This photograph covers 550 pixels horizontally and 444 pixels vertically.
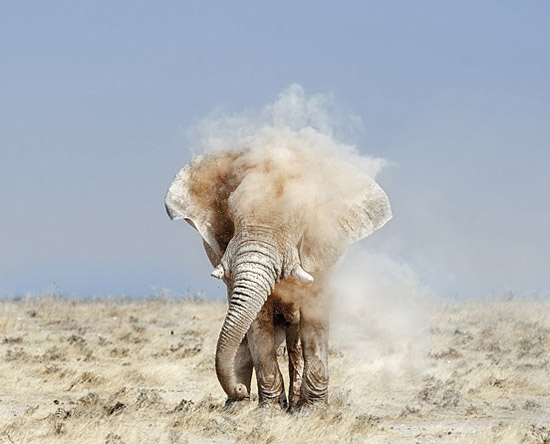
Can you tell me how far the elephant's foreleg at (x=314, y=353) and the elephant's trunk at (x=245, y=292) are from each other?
1.40 metres

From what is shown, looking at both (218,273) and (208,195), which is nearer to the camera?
(218,273)

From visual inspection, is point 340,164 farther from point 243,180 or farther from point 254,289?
point 254,289

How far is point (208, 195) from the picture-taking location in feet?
38.7

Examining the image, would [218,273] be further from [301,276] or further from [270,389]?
[270,389]

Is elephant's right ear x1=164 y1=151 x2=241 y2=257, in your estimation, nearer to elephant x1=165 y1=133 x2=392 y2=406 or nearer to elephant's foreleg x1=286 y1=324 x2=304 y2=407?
elephant x1=165 y1=133 x2=392 y2=406

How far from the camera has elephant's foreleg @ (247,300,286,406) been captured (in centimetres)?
1153

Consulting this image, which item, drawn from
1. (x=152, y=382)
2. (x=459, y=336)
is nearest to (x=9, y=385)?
(x=152, y=382)

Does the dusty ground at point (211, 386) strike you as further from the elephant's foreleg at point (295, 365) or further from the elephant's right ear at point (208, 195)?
the elephant's right ear at point (208, 195)

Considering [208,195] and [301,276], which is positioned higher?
[208,195]

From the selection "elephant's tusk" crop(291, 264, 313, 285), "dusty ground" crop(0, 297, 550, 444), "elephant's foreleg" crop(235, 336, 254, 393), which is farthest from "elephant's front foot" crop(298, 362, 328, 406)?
"elephant's tusk" crop(291, 264, 313, 285)

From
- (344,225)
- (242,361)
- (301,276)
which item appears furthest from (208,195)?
(242,361)

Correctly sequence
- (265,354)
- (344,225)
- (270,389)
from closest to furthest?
(344,225) < (265,354) < (270,389)

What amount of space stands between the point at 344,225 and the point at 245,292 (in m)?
1.80

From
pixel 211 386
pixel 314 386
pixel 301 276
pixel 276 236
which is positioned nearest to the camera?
pixel 276 236
